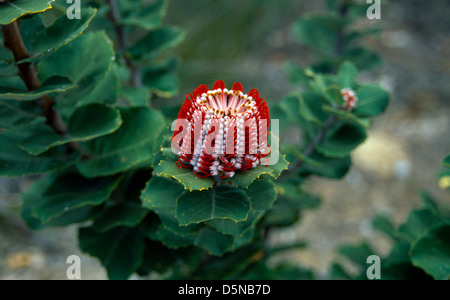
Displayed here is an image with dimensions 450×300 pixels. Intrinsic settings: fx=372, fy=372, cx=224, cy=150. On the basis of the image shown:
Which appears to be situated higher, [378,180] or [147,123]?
[378,180]

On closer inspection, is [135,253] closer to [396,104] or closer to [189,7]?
[189,7]

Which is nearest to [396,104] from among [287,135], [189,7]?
[287,135]

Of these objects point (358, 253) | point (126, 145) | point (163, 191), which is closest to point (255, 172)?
point (163, 191)

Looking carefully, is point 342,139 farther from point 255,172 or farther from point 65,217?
point 65,217

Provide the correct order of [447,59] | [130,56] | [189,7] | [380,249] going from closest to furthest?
1. [130,56]
2. [380,249]
3. [189,7]
4. [447,59]

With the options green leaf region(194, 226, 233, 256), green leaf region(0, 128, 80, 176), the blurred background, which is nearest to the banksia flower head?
green leaf region(194, 226, 233, 256)

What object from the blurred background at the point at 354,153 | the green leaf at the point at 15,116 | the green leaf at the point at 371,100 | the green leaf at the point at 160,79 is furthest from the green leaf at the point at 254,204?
the blurred background at the point at 354,153
